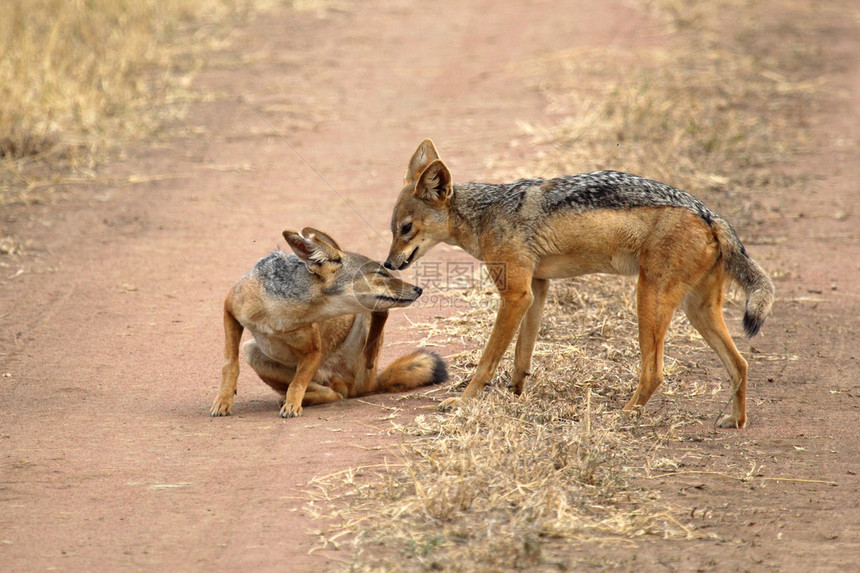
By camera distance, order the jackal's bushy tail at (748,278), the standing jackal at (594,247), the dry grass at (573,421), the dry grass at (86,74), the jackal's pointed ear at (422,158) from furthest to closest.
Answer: the dry grass at (86,74)
the jackal's pointed ear at (422,158)
the standing jackal at (594,247)
the jackal's bushy tail at (748,278)
the dry grass at (573,421)

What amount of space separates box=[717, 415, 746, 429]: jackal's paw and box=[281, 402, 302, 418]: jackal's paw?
2712mm

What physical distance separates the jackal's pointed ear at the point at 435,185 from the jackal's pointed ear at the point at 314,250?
70cm

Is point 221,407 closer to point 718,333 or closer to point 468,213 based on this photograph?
point 468,213

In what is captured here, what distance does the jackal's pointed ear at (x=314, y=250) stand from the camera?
634 cm

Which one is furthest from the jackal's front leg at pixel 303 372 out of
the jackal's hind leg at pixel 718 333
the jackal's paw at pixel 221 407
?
the jackal's hind leg at pixel 718 333

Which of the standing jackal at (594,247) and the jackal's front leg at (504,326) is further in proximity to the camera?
the jackal's front leg at (504,326)

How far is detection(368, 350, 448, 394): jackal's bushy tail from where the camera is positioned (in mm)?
6781

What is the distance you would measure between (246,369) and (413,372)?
169cm

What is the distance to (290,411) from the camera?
6.29m

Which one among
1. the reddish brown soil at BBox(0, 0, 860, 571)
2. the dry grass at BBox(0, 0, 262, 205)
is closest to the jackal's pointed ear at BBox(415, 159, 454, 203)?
the reddish brown soil at BBox(0, 0, 860, 571)

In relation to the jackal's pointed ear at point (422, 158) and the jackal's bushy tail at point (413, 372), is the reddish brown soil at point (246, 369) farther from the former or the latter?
the jackal's pointed ear at point (422, 158)

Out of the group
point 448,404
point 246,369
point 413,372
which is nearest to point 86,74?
point 246,369

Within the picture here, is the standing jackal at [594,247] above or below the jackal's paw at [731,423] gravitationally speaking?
above

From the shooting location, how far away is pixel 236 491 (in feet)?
16.3
